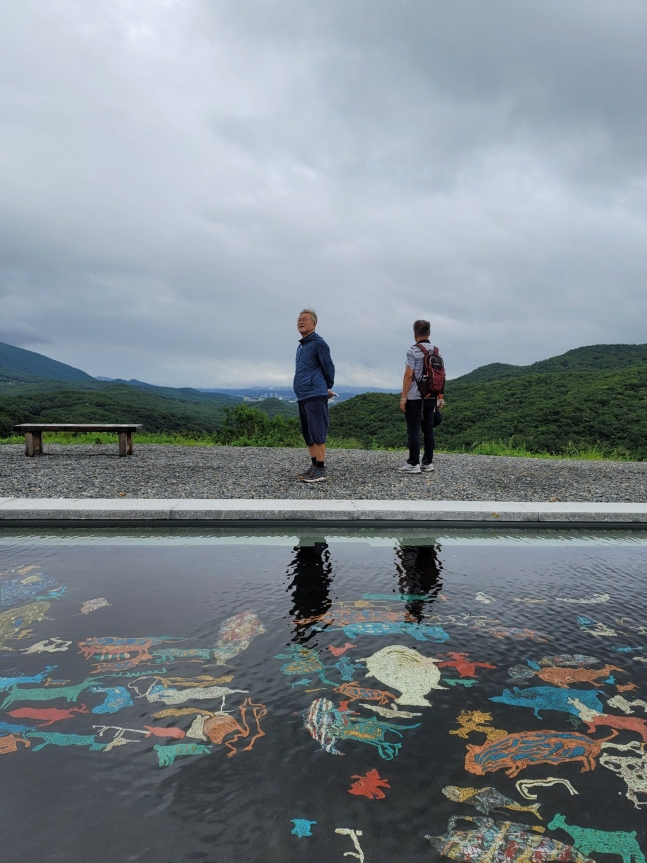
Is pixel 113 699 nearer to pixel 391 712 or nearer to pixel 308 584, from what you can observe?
pixel 391 712

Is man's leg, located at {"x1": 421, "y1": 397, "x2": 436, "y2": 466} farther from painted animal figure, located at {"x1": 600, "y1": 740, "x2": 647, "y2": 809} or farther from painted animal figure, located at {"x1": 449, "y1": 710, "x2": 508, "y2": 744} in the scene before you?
painted animal figure, located at {"x1": 600, "y1": 740, "x2": 647, "y2": 809}

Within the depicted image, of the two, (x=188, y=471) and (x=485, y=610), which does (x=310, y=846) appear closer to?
(x=485, y=610)

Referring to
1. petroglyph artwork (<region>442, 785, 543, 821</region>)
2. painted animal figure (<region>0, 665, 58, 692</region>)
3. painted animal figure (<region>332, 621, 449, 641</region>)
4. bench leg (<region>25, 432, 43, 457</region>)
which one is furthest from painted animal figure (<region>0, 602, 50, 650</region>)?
bench leg (<region>25, 432, 43, 457</region>)


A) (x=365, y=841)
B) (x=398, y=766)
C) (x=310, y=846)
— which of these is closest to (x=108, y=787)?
(x=310, y=846)

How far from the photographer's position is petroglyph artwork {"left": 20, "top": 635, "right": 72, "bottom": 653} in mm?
2637

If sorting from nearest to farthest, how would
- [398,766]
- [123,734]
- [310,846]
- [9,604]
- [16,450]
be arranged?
1. [310,846]
2. [398,766]
3. [123,734]
4. [9,604]
5. [16,450]

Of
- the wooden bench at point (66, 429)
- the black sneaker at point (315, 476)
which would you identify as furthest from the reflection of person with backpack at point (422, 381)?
the wooden bench at point (66, 429)

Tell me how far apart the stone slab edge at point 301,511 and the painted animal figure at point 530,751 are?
3265mm

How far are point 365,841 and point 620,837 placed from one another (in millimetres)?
701

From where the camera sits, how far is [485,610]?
128 inches

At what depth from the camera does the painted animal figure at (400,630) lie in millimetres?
2867

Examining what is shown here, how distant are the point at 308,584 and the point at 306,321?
409cm

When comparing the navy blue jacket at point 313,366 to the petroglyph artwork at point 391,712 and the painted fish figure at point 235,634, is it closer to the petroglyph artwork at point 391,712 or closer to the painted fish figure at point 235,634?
the painted fish figure at point 235,634

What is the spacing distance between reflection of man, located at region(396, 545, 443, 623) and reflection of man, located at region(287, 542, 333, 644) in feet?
1.64
